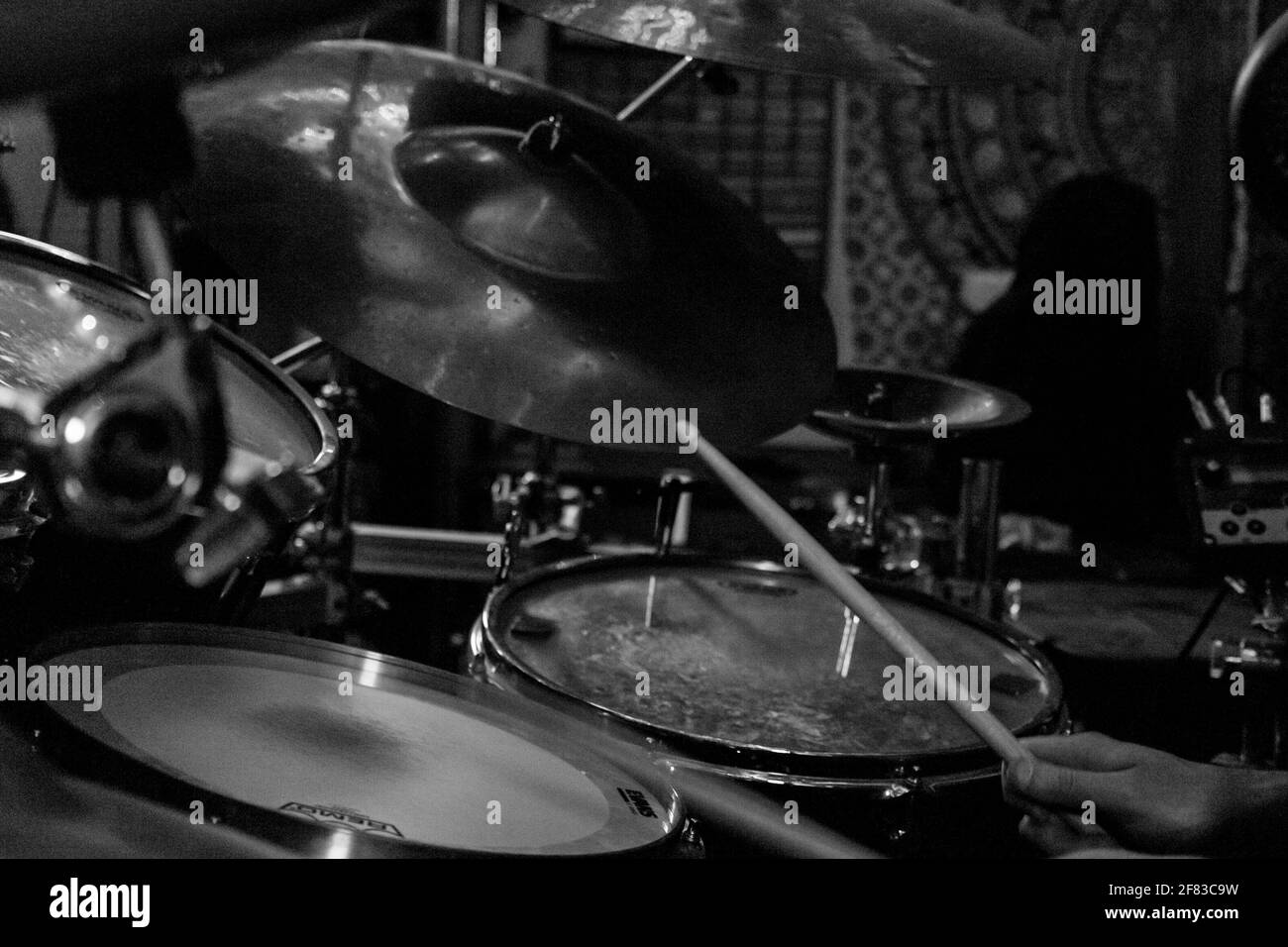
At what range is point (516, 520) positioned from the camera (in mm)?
1329

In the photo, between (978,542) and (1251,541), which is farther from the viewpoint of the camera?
(978,542)

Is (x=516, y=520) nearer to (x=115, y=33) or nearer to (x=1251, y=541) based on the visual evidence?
(x=1251, y=541)

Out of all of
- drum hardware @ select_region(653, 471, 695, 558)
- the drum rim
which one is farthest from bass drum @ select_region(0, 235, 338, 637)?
drum hardware @ select_region(653, 471, 695, 558)

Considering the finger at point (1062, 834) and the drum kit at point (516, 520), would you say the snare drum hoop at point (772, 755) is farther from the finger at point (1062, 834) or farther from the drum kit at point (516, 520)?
the finger at point (1062, 834)

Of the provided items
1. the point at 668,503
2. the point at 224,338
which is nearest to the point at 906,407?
the point at 668,503

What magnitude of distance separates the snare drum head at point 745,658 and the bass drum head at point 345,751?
0.36 feet

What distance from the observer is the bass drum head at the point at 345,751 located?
0.57 metres

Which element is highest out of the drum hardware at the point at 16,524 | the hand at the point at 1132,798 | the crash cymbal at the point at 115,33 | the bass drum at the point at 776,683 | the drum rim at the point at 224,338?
the crash cymbal at the point at 115,33

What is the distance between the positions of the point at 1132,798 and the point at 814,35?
2.25ft

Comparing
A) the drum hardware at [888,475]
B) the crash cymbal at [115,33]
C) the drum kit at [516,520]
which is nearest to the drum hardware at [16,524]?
the drum kit at [516,520]

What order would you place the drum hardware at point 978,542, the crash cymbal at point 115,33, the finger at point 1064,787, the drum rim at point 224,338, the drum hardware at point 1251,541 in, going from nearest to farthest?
the crash cymbal at point 115,33 → the finger at point 1064,787 → the drum rim at point 224,338 → the drum hardware at point 1251,541 → the drum hardware at point 978,542

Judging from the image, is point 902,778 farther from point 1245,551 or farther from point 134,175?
point 134,175
